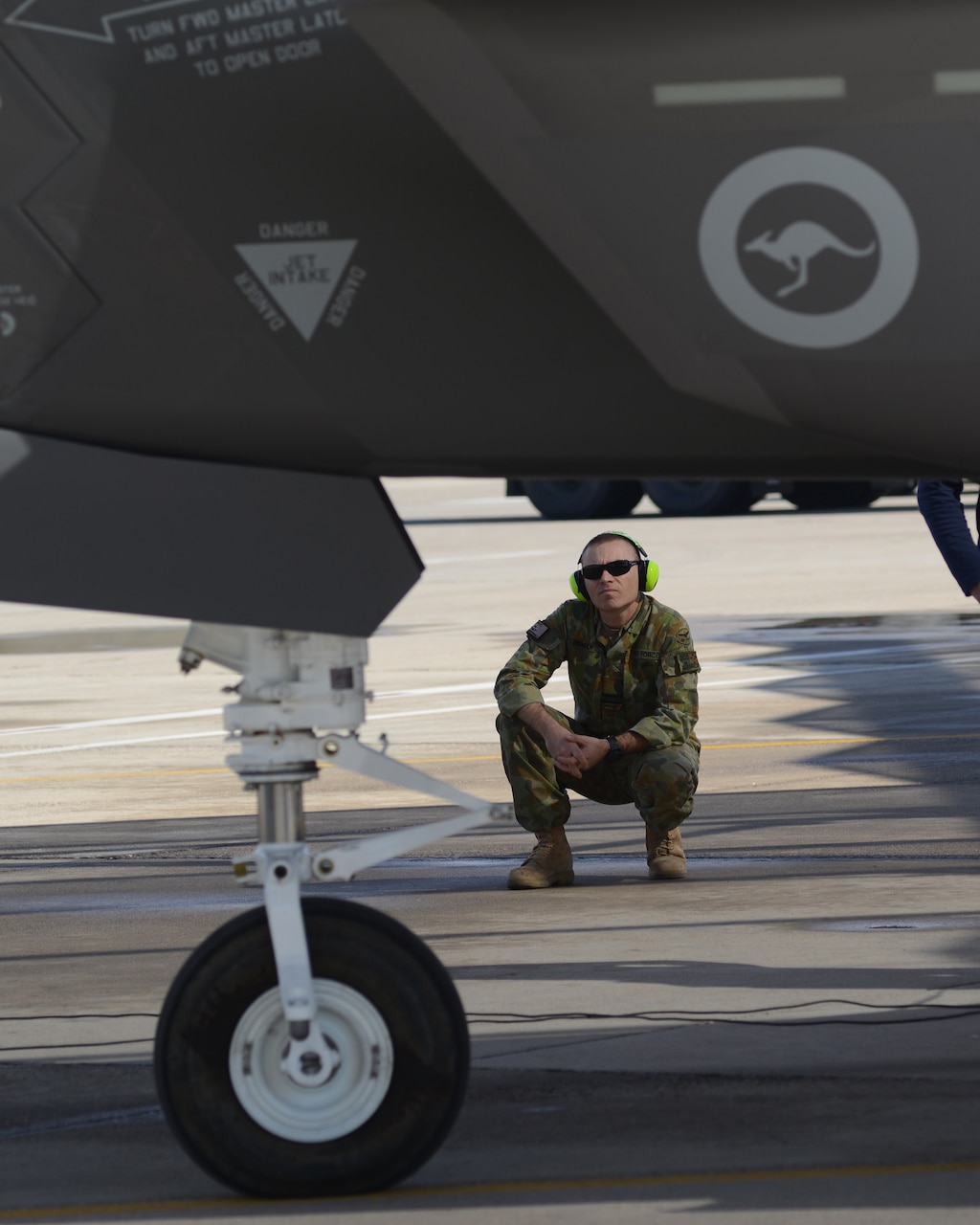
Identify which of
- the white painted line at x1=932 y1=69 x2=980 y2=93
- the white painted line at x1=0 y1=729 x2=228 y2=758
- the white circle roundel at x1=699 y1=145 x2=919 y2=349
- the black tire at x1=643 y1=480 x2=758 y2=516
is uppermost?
the black tire at x1=643 y1=480 x2=758 y2=516

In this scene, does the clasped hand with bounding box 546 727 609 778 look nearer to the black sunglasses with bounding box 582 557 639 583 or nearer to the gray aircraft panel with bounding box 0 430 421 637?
the black sunglasses with bounding box 582 557 639 583

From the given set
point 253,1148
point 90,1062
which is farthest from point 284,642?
point 90,1062

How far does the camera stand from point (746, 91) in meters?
3.91

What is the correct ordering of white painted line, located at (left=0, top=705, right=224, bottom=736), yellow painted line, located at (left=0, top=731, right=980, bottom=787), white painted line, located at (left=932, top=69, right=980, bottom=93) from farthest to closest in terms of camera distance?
white painted line, located at (left=0, top=705, right=224, bottom=736)
yellow painted line, located at (left=0, top=731, right=980, bottom=787)
white painted line, located at (left=932, top=69, right=980, bottom=93)

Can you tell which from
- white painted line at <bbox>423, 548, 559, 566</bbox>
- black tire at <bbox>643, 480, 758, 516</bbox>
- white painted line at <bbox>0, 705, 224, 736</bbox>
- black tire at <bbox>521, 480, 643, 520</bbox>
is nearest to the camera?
white painted line at <bbox>0, 705, 224, 736</bbox>

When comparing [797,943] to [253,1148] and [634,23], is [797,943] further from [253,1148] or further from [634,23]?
[634,23]

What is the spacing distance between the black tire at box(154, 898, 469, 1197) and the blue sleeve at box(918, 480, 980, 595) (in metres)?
3.98

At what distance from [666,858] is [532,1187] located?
11.6 ft

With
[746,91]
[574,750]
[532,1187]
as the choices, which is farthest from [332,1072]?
[574,750]

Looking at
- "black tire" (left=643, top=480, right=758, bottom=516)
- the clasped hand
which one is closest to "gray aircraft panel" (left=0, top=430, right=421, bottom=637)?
the clasped hand

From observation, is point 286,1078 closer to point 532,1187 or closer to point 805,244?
point 532,1187

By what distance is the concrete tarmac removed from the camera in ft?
15.7

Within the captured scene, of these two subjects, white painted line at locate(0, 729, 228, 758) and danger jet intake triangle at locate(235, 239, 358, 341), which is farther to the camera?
white painted line at locate(0, 729, 228, 758)

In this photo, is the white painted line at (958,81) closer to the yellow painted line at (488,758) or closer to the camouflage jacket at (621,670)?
the camouflage jacket at (621,670)
